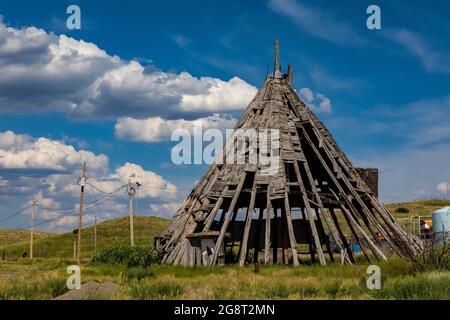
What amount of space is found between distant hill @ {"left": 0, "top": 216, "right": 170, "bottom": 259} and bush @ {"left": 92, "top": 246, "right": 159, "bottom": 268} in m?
22.2

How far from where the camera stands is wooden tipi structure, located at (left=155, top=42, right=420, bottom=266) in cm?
2777

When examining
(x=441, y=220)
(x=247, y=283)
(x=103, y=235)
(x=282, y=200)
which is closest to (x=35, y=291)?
(x=247, y=283)

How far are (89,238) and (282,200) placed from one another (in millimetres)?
46411

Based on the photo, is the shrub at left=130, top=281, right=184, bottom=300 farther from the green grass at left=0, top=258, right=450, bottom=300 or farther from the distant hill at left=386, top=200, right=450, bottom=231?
the distant hill at left=386, top=200, right=450, bottom=231

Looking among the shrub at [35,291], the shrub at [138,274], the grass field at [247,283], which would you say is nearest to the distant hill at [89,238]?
the grass field at [247,283]

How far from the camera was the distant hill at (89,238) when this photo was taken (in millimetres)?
62750

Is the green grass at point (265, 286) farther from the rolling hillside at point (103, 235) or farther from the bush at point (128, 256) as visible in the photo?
the rolling hillside at point (103, 235)

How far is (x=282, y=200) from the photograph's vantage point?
1186 inches

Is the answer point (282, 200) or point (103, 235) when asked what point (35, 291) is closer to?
point (282, 200)

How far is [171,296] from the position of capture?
15.6 meters

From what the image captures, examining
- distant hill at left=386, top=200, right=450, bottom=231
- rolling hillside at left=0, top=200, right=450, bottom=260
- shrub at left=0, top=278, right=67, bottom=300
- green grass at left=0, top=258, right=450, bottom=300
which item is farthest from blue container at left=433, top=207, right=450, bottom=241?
distant hill at left=386, top=200, right=450, bottom=231
